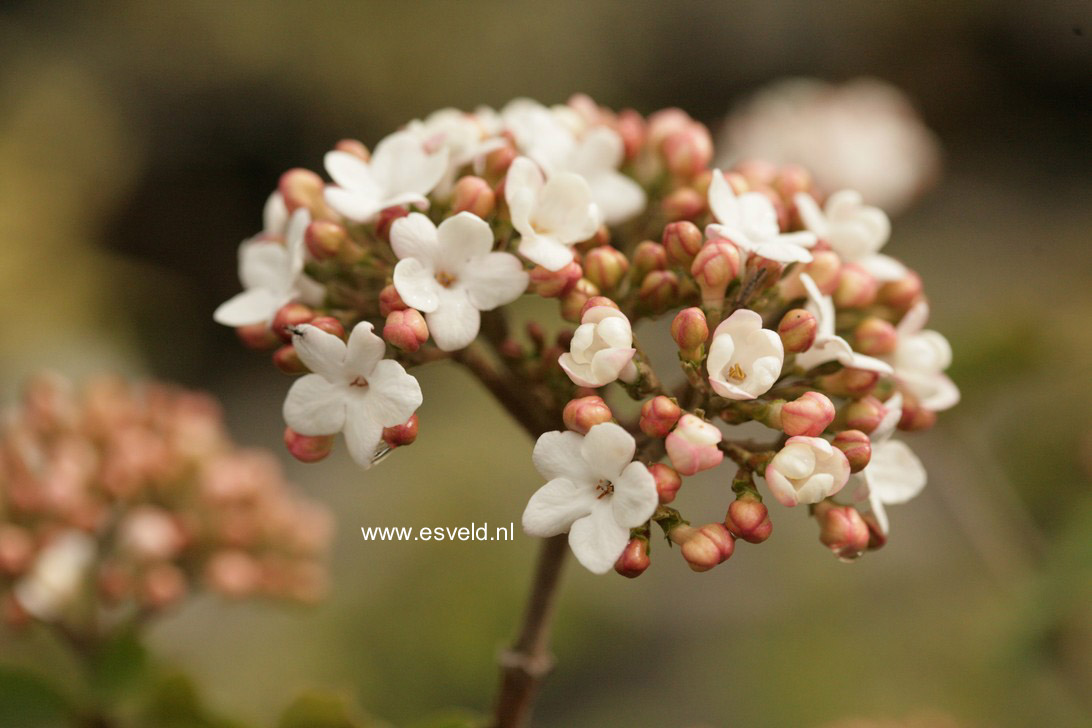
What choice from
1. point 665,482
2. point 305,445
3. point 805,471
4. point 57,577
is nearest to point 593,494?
point 665,482

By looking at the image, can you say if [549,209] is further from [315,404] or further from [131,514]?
[131,514]

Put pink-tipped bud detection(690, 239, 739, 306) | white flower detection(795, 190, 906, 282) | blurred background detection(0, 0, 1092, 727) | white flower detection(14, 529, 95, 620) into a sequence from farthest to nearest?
1. blurred background detection(0, 0, 1092, 727)
2. white flower detection(14, 529, 95, 620)
3. white flower detection(795, 190, 906, 282)
4. pink-tipped bud detection(690, 239, 739, 306)

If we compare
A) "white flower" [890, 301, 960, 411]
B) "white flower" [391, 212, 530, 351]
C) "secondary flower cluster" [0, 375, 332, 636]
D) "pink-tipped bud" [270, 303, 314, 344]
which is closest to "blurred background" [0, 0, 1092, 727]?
"secondary flower cluster" [0, 375, 332, 636]

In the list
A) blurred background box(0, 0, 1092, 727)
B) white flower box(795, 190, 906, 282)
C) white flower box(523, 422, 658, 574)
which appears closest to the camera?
white flower box(523, 422, 658, 574)

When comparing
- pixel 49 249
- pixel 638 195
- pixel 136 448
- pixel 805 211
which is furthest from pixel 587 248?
pixel 49 249

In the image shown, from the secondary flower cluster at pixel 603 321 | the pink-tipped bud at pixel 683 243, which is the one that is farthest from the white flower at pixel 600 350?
the pink-tipped bud at pixel 683 243

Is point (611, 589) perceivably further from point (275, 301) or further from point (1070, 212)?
point (1070, 212)

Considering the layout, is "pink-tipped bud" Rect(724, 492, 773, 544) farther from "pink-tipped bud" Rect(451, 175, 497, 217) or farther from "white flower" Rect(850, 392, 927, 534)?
"pink-tipped bud" Rect(451, 175, 497, 217)

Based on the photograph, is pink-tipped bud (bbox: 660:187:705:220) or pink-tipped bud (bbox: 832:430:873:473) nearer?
pink-tipped bud (bbox: 832:430:873:473)
